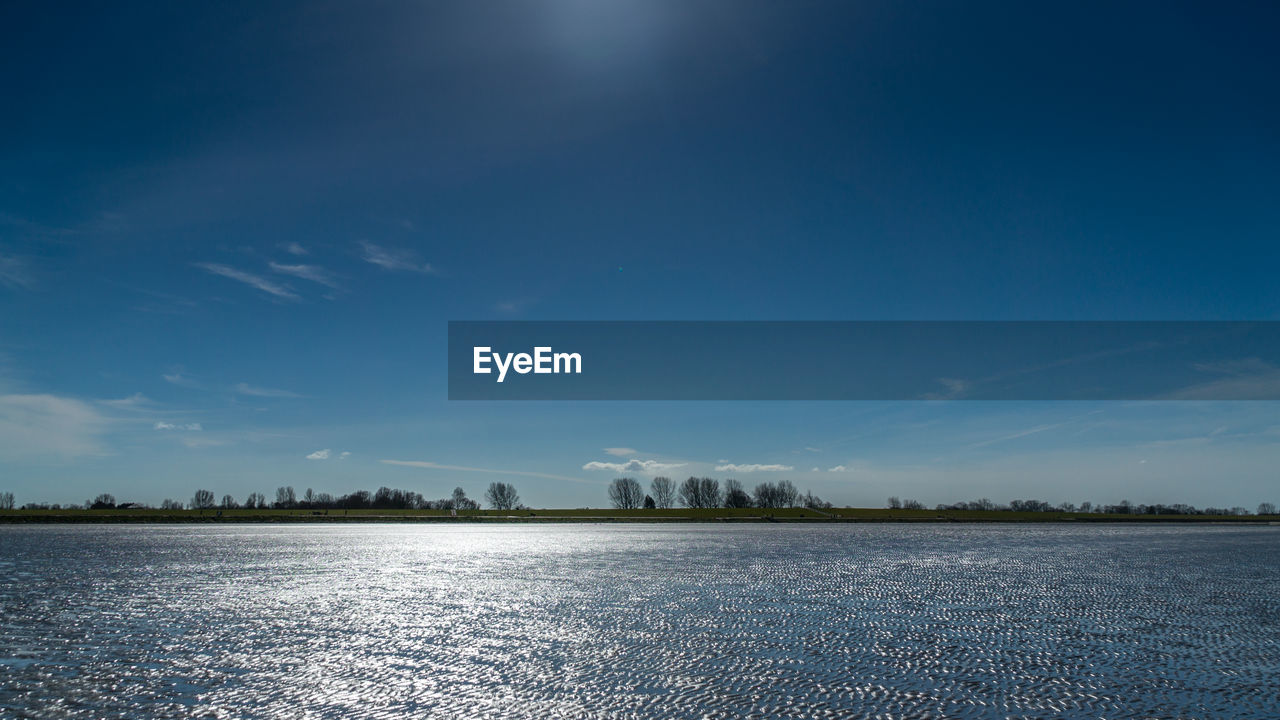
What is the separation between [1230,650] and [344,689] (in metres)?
22.3

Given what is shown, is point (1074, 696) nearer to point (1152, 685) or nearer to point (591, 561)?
point (1152, 685)

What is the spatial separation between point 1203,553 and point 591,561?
53.7 meters

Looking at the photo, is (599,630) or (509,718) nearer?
(509,718)

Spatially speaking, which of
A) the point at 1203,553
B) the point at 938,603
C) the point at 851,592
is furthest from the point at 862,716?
the point at 1203,553

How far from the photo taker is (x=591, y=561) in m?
49.3

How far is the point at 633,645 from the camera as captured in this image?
65.2 feet

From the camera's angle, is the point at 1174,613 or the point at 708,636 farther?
the point at 1174,613

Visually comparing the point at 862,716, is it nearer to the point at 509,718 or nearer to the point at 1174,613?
the point at 509,718

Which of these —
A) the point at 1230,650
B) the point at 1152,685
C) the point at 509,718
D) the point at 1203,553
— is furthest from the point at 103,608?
the point at 1203,553

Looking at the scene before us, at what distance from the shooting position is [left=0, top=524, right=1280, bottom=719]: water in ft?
47.9

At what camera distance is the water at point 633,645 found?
47.9 feet

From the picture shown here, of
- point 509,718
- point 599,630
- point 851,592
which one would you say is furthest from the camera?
point 851,592

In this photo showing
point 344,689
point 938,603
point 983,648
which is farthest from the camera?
point 938,603

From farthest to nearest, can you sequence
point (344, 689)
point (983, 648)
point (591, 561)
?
point (591, 561)
point (983, 648)
point (344, 689)
